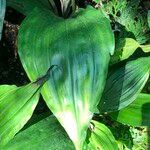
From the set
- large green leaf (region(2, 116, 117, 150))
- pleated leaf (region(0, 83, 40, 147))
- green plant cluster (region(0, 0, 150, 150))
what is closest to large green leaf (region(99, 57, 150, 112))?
green plant cluster (region(0, 0, 150, 150))

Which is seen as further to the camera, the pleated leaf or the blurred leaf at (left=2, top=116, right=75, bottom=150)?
the blurred leaf at (left=2, top=116, right=75, bottom=150)

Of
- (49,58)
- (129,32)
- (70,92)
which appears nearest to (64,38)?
(49,58)

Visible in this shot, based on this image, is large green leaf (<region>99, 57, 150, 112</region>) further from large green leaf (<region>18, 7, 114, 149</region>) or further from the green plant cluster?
large green leaf (<region>18, 7, 114, 149</region>)

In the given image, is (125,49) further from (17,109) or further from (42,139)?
(17,109)

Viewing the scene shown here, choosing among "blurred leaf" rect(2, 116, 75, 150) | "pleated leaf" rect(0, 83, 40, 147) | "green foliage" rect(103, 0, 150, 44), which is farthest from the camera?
"green foliage" rect(103, 0, 150, 44)

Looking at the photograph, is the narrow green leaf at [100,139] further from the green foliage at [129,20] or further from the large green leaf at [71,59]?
the green foliage at [129,20]

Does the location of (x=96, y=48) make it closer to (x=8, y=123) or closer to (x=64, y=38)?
(x=64, y=38)

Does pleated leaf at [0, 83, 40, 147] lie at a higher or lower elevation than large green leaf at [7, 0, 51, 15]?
lower

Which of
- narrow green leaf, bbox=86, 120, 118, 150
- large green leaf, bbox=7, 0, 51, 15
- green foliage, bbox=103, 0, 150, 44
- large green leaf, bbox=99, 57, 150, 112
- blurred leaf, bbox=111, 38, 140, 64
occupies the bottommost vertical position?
narrow green leaf, bbox=86, 120, 118, 150

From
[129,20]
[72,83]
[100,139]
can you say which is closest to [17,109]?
[72,83]
